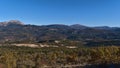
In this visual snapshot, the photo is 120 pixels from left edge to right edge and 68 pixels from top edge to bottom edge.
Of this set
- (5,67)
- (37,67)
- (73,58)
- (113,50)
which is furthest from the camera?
(113,50)

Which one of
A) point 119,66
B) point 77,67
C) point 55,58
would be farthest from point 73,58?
point 119,66

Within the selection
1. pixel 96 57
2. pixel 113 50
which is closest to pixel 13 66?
pixel 96 57

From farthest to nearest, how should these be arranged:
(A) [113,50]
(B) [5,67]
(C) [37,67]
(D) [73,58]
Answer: (A) [113,50] < (D) [73,58] < (C) [37,67] < (B) [5,67]

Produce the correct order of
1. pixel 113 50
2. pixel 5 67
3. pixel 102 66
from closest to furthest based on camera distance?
pixel 5 67
pixel 102 66
pixel 113 50

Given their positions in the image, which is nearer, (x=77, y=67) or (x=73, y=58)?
(x=77, y=67)

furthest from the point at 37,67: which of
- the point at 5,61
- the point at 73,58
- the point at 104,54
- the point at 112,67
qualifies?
the point at 104,54

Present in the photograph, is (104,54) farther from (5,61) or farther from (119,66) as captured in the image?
(5,61)

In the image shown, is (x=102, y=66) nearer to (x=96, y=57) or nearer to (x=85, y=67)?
(x=85, y=67)

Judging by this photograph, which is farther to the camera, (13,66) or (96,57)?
(96,57)

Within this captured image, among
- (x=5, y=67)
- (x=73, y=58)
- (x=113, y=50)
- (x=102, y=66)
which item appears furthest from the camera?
(x=113, y=50)
